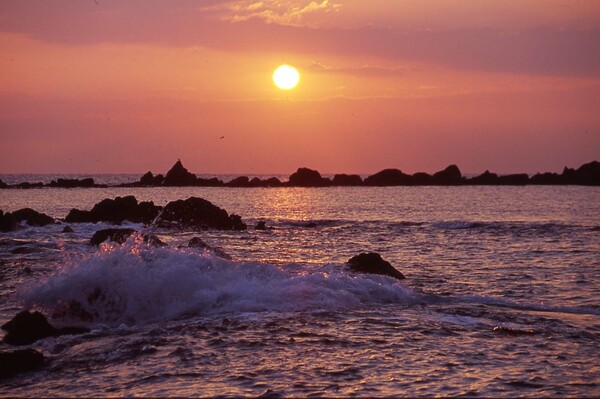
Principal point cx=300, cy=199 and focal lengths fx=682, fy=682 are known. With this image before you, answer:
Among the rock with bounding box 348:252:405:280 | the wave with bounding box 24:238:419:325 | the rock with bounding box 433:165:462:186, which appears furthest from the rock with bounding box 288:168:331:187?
the wave with bounding box 24:238:419:325

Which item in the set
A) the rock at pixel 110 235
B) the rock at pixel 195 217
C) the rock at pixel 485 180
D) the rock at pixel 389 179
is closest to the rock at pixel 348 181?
the rock at pixel 389 179

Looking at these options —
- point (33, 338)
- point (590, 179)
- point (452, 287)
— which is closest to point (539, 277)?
point (452, 287)

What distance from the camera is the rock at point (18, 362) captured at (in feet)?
32.8

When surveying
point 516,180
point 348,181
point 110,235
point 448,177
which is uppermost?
point 448,177

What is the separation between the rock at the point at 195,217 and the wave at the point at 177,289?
28.8m

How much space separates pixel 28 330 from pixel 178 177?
127 metres

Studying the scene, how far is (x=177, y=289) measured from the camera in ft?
52.4

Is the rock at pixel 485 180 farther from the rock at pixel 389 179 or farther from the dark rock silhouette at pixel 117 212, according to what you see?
the dark rock silhouette at pixel 117 212

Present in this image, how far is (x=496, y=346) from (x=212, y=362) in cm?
489

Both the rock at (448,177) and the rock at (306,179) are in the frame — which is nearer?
the rock at (448,177)

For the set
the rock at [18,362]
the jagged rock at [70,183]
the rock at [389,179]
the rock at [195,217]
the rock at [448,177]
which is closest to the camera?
the rock at [18,362]

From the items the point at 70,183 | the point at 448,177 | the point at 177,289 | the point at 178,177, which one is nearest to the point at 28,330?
the point at 177,289

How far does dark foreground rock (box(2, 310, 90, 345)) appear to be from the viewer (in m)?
12.0

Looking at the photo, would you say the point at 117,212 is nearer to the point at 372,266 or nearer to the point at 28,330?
the point at 372,266
